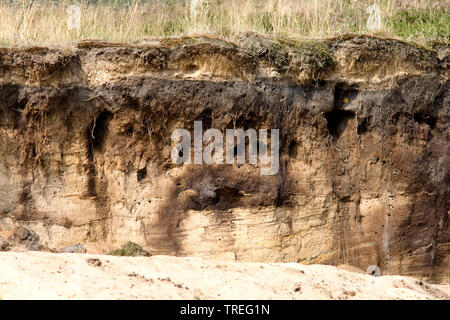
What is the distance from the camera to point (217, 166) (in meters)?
7.53

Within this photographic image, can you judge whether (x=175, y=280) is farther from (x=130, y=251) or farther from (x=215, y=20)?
(x=215, y=20)

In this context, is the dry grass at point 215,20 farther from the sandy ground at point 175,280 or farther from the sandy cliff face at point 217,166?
the sandy ground at point 175,280

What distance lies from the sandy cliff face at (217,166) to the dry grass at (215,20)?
405 mm

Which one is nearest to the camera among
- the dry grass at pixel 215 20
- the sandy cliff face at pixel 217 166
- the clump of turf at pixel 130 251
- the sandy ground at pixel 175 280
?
the sandy ground at pixel 175 280

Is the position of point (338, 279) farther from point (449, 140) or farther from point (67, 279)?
point (449, 140)

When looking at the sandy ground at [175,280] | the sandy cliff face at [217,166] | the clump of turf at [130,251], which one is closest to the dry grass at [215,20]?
the sandy cliff face at [217,166]

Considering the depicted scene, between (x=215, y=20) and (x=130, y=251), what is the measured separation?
329 cm

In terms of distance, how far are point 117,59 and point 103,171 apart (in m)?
1.28

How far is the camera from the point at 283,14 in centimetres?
865

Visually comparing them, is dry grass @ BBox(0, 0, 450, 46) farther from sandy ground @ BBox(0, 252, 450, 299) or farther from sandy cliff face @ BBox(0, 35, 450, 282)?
sandy ground @ BBox(0, 252, 450, 299)

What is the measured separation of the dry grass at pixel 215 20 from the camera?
7.75m

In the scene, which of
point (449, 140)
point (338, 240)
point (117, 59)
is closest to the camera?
point (117, 59)

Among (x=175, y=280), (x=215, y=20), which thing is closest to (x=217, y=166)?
(x=215, y=20)

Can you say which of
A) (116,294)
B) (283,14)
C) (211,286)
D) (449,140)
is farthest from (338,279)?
(283,14)
